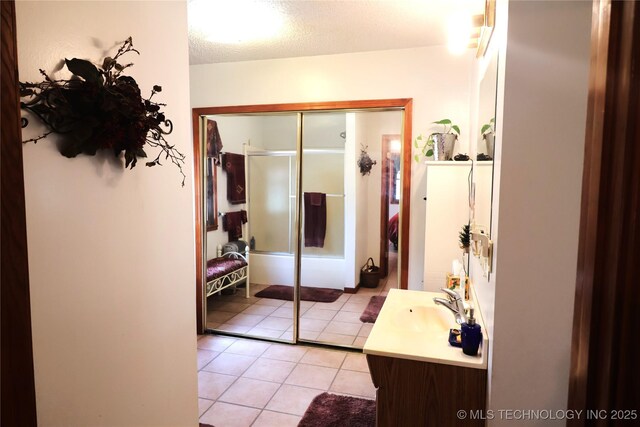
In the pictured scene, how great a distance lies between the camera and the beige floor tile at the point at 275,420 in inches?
91.4

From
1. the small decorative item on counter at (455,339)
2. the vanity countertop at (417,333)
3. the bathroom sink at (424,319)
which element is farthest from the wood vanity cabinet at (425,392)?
the bathroom sink at (424,319)

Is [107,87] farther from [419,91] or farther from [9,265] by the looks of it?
[419,91]

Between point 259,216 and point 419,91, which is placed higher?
point 419,91

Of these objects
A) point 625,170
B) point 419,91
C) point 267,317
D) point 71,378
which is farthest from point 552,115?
point 267,317

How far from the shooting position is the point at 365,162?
11.1ft

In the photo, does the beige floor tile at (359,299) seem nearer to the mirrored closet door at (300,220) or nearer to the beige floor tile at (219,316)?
the mirrored closet door at (300,220)

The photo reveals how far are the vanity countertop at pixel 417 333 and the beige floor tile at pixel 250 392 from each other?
1152 mm

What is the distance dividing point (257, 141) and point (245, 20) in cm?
126

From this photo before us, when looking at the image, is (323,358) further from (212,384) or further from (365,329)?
(212,384)

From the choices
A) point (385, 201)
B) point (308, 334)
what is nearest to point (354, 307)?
point (308, 334)

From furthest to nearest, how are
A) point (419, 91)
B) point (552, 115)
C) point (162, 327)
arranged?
1. point (419, 91)
2. point (162, 327)
3. point (552, 115)

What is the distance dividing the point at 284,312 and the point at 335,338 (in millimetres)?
581

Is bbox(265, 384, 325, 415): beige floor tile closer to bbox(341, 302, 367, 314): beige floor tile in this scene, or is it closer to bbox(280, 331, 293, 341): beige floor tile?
bbox(280, 331, 293, 341): beige floor tile

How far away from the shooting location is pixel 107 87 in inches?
41.9
